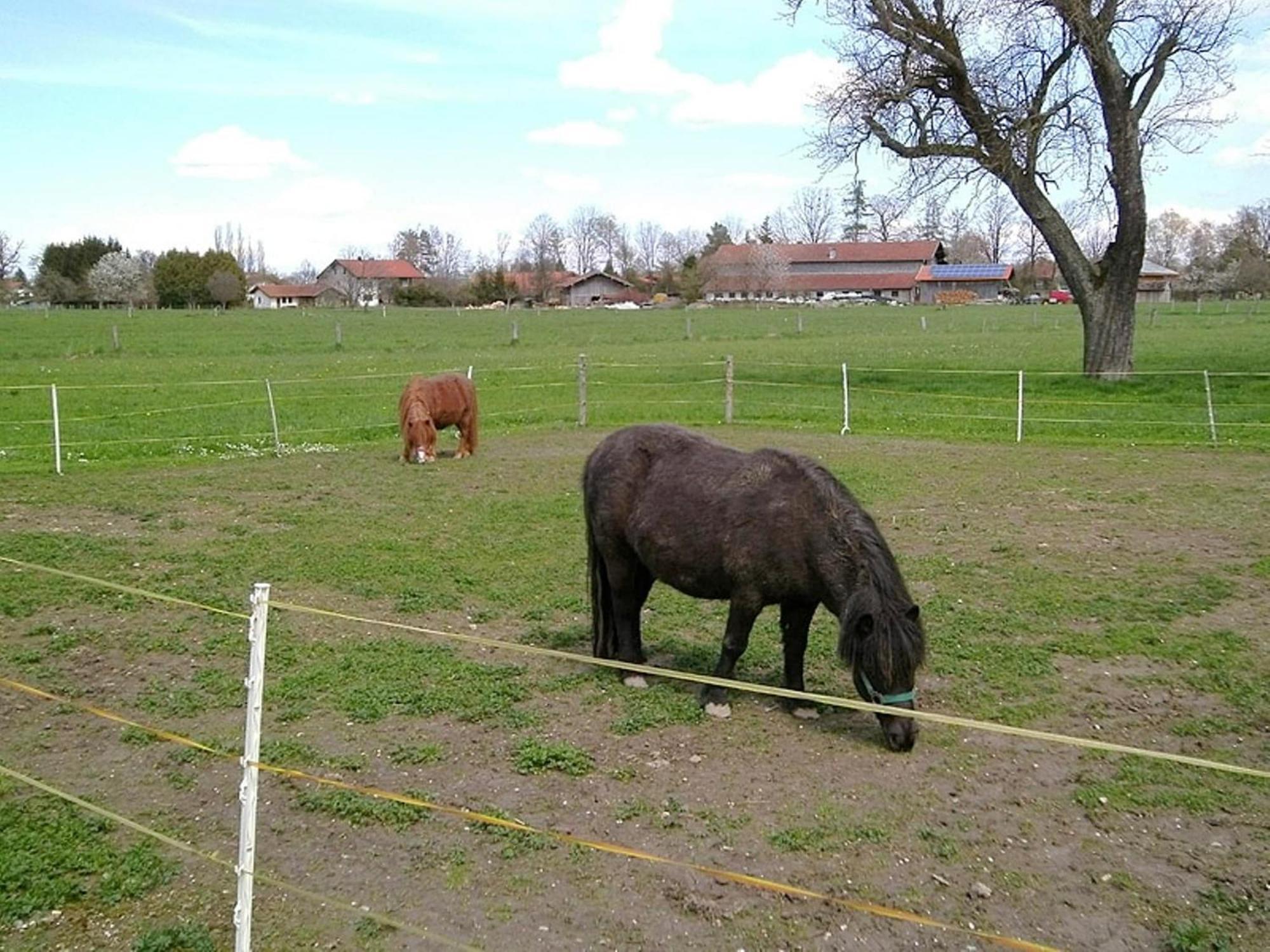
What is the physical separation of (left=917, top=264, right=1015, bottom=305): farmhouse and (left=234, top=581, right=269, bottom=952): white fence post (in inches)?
3755

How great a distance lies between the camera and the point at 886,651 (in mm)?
5102

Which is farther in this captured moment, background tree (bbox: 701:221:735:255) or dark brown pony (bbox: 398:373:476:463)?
background tree (bbox: 701:221:735:255)

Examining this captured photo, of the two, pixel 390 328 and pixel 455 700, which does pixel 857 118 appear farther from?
pixel 390 328

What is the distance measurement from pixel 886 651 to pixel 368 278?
9970 centimetres

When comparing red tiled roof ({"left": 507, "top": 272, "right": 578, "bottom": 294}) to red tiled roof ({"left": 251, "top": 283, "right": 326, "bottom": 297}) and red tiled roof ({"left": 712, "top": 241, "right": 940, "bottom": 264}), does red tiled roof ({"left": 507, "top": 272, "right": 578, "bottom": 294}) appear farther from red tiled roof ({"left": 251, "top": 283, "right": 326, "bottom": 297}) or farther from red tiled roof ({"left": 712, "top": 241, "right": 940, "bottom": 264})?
red tiled roof ({"left": 712, "top": 241, "right": 940, "bottom": 264})

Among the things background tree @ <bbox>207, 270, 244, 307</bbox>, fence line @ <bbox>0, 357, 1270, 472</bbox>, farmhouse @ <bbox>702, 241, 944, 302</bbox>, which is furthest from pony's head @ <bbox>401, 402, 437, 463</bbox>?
farmhouse @ <bbox>702, 241, 944, 302</bbox>

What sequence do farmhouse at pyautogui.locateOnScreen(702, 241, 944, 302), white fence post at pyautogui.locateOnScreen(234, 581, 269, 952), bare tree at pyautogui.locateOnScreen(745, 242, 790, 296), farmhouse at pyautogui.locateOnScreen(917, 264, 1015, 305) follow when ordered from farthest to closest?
farmhouse at pyautogui.locateOnScreen(917, 264, 1015, 305), farmhouse at pyautogui.locateOnScreen(702, 241, 944, 302), bare tree at pyautogui.locateOnScreen(745, 242, 790, 296), white fence post at pyautogui.locateOnScreen(234, 581, 269, 952)

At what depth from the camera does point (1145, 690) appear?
6.17 metres

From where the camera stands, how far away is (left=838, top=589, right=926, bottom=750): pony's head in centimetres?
512

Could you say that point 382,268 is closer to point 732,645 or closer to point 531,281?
point 531,281

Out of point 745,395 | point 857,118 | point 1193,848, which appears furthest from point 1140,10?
point 1193,848

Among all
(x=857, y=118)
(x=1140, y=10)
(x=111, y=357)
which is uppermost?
(x=1140, y=10)

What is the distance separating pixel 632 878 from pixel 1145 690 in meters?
3.71

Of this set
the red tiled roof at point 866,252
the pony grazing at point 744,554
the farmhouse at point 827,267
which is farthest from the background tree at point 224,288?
the pony grazing at point 744,554
